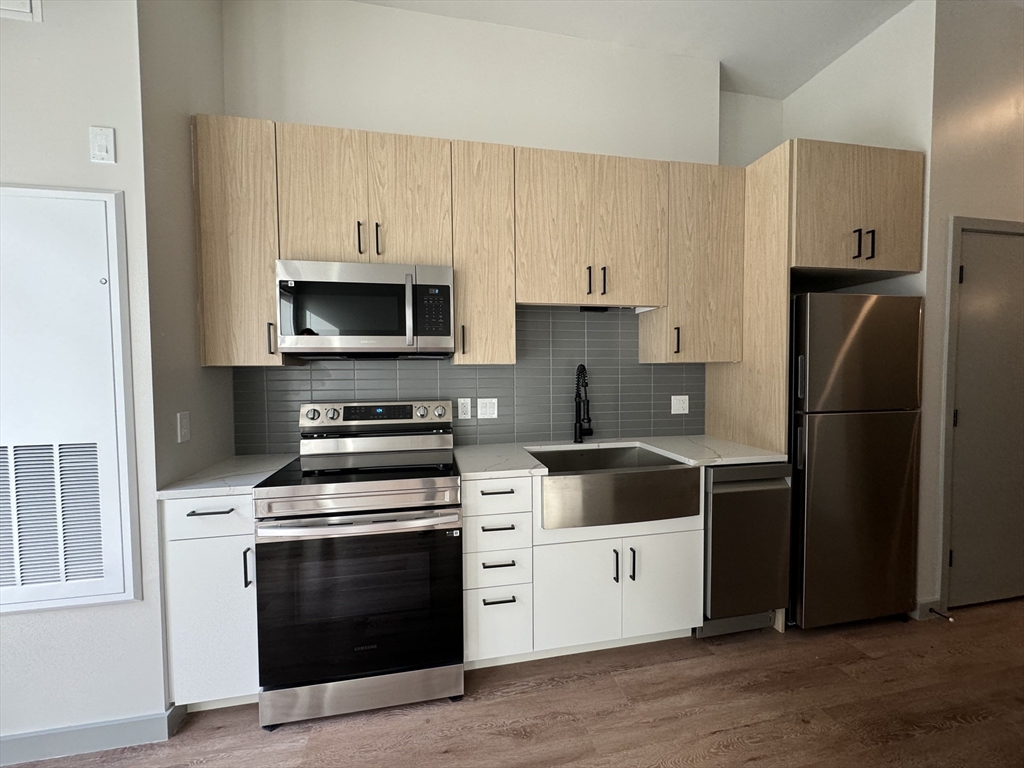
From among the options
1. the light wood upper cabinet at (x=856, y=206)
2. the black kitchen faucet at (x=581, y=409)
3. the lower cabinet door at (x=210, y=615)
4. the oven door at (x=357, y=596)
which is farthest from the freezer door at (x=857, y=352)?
the lower cabinet door at (x=210, y=615)

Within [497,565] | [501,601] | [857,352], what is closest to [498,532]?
[497,565]

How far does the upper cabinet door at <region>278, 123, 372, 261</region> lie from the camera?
1.88m

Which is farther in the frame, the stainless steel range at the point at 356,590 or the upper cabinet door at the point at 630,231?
the upper cabinet door at the point at 630,231

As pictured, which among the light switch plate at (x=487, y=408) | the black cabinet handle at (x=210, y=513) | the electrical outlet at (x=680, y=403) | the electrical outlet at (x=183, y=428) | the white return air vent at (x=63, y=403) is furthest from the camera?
the electrical outlet at (x=680, y=403)

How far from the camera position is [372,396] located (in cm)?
228

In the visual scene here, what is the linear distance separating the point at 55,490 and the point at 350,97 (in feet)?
7.05

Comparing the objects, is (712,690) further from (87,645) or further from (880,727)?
(87,645)

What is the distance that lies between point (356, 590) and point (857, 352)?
256 centimetres

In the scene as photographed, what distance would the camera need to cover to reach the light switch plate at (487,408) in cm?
242

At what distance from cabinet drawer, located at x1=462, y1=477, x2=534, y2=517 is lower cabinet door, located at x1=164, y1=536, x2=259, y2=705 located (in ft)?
2.77

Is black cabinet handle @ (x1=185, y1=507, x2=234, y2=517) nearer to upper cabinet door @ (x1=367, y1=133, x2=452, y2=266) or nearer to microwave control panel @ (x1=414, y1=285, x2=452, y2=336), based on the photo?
microwave control panel @ (x1=414, y1=285, x2=452, y2=336)

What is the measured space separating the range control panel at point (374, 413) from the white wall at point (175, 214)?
439 mm

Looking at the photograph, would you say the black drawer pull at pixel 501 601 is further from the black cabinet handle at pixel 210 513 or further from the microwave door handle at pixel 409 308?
the microwave door handle at pixel 409 308

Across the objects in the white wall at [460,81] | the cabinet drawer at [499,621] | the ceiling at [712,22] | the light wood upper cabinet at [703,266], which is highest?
the ceiling at [712,22]
